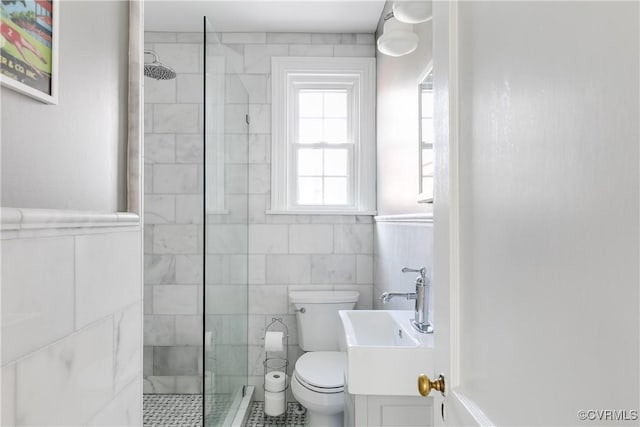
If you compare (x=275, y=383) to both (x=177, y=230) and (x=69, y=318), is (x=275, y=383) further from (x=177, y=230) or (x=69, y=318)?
(x=69, y=318)

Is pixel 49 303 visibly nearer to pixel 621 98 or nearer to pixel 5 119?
pixel 5 119

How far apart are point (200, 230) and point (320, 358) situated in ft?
4.20

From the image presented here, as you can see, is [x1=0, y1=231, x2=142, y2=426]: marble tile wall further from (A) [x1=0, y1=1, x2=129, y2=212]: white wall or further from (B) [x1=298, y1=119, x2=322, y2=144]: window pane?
(B) [x1=298, y1=119, x2=322, y2=144]: window pane

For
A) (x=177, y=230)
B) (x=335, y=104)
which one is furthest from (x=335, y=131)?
(x=177, y=230)

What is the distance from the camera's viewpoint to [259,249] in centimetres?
304

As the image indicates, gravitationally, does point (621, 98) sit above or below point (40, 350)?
above

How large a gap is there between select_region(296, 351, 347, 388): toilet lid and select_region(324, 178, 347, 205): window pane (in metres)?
1.15

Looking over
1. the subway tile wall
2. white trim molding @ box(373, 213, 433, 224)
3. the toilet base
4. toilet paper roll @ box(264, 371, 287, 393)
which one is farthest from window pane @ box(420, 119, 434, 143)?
toilet paper roll @ box(264, 371, 287, 393)

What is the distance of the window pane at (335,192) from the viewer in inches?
125

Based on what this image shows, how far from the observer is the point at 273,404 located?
2.60 meters

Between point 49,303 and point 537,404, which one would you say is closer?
point 537,404

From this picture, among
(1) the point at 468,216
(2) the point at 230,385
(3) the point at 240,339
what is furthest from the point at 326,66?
(1) the point at 468,216

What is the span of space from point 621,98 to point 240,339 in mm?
2607

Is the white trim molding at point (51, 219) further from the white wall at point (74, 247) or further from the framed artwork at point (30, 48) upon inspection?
the framed artwork at point (30, 48)
